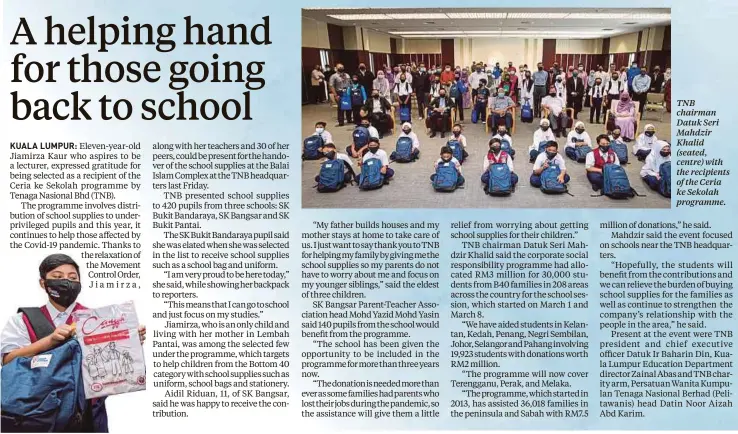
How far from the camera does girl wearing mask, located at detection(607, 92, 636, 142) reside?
473 cm

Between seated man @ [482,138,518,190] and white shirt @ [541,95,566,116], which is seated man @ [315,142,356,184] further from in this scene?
white shirt @ [541,95,566,116]

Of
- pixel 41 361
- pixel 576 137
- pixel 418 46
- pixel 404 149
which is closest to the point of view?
pixel 41 361

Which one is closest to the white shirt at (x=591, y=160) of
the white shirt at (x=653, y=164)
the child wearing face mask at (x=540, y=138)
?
the white shirt at (x=653, y=164)

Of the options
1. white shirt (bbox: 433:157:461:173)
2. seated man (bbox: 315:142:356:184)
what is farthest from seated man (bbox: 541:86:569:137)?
seated man (bbox: 315:142:356:184)

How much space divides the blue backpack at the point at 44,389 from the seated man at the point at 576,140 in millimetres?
4297

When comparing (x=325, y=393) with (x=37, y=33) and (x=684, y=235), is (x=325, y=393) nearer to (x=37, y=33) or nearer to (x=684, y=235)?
(x=684, y=235)

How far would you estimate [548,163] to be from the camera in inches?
188

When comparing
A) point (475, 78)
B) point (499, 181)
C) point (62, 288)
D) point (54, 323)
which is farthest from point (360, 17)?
point (54, 323)

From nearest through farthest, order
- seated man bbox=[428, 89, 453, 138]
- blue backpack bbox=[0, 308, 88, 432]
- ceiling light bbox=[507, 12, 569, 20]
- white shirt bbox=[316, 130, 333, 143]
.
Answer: blue backpack bbox=[0, 308, 88, 432] → ceiling light bbox=[507, 12, 569, 20] → white shirt bbox=[316, 130, 333, 143] → seated man bbox=[428, 89, 453, 138]

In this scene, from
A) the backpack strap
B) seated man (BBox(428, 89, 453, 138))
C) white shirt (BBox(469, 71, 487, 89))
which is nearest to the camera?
the backpack strap

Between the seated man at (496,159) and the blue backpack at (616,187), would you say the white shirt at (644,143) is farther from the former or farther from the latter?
the seated man at (496,159)

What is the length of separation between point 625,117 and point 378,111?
7.03 ft

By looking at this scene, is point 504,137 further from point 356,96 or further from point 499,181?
point 356,96

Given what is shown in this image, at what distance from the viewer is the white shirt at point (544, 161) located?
475 cm
